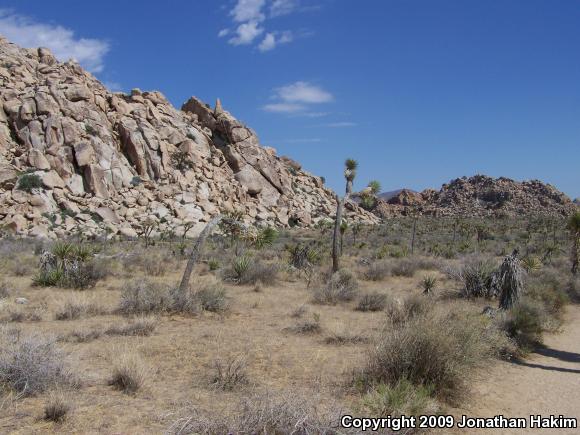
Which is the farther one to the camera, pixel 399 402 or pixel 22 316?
pixel 22 316

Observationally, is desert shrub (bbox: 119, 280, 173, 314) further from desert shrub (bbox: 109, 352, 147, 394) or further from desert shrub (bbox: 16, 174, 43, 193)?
desert shrub (bbox: 16, 174, 43, 193)

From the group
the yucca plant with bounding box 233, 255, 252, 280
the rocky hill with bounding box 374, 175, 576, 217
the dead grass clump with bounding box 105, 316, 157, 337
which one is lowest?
the dead grass clump with bounding box 105, 316, 157, 337

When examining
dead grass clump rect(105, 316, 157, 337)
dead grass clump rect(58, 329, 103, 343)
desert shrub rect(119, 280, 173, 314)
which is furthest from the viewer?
desert shrub rect(119, 280, 173, 314)

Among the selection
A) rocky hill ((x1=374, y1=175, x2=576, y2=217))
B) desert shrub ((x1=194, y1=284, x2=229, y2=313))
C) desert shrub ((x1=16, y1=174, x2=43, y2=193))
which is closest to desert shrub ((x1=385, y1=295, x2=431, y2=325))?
desert shrub ((x1=194, y1=284, x2=229, y2=313))

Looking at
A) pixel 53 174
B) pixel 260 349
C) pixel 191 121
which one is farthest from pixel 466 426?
pixel 191 121

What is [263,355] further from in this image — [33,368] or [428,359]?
[33,368]

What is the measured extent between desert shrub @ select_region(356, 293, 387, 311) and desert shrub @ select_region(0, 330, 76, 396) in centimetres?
872

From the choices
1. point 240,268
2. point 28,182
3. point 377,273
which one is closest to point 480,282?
point 377,273

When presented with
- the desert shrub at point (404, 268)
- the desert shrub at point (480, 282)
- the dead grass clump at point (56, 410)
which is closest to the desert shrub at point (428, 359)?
the dead grass clump at point (56, 410)

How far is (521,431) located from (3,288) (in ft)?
44.3

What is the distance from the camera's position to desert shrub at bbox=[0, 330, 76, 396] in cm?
624

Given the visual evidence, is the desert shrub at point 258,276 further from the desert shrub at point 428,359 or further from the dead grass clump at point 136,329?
the desert shrub at point 428,359

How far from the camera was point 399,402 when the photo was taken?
Answer: 5918mm

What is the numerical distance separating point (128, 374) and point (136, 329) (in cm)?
347
